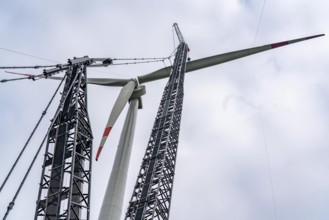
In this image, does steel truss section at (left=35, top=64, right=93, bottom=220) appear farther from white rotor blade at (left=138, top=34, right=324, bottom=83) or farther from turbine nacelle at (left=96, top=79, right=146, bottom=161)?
white rotor blade at (left=138, top=34, right=324, bottom=83)

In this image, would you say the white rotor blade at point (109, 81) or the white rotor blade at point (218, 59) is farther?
the white rotor blade at point (218, 59)

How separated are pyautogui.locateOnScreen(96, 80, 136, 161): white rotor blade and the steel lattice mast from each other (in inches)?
160

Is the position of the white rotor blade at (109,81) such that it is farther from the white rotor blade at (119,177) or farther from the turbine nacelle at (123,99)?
the white rotor blade at (119,177)

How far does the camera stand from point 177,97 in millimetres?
55938

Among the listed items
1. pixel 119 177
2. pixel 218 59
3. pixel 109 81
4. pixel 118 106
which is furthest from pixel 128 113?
pixel 218 59

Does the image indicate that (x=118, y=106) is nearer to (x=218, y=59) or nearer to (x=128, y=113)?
(x=128, y=113)

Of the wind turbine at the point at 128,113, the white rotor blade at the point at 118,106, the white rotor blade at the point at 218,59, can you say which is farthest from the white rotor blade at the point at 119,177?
the white rotor blade at the point at 218,59

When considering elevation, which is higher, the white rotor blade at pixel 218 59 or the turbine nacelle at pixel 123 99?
the white rotor blade at pixel 218 59

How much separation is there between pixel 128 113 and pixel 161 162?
1093 centimetres

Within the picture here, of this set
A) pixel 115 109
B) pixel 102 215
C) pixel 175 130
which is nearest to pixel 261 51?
pixel 175 130

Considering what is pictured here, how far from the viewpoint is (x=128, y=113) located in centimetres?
5356

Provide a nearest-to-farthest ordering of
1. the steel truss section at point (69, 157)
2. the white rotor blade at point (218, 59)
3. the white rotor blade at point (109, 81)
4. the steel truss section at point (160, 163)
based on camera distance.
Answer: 1. the steel truss section at point (69, 157)
2. the steel truss section at point (160, 163)
3. the white rotor blade at point (109, 81)
4. the white rotor blade at point (218, 59)

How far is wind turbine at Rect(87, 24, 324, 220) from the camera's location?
41.6 meters

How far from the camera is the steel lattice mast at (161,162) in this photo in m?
40.5
